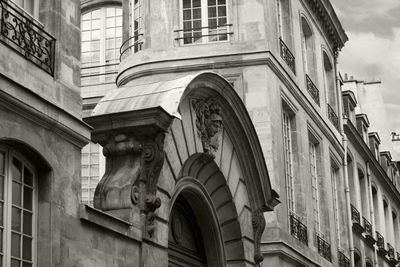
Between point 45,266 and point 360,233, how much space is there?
1988cm

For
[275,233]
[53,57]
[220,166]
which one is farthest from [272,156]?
[53,57]

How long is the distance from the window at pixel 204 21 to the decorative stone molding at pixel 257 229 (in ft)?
15.2

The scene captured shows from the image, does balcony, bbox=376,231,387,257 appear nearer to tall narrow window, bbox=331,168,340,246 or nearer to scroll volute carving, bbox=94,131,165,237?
tall narrow window, bbox=331,168,340,246

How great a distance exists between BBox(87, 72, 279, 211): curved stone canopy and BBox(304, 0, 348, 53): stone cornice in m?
8.54

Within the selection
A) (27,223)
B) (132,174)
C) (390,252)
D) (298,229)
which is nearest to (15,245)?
(27,223)

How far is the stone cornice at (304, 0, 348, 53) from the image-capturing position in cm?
2493

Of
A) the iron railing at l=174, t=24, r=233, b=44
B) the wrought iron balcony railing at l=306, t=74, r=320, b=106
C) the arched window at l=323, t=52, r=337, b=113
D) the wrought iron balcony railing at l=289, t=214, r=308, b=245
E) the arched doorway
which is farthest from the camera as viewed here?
the arched window at l=323, t=52, r=337, b=113

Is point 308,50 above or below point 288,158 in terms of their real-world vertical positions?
above

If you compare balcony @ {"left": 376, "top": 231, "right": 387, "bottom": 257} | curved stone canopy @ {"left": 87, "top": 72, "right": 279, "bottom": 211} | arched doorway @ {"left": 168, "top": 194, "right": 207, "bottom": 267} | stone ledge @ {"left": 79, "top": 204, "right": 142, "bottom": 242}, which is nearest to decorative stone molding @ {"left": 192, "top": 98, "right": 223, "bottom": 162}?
curved stone canopy @ {"left": 87, "top": 72, "right": 279, "bottom": 211}

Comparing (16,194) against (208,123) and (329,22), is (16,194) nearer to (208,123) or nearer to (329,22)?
(208,123)

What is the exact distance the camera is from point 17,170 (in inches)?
400

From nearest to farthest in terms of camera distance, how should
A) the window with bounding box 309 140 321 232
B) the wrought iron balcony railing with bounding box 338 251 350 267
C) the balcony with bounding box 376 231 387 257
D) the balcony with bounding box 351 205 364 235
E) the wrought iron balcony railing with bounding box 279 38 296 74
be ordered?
the wrought iron balcony railing with bounding box 279 38 296 74, the window with bounding box 309 140 321 232, the wrought iron balcony railing with bounding box 338 251 350 267, the balcony with bounding box 351 205 364 235, the balcony with bounding box 376 231 387 257

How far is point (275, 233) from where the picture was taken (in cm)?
1872

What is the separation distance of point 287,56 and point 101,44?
4.50m
